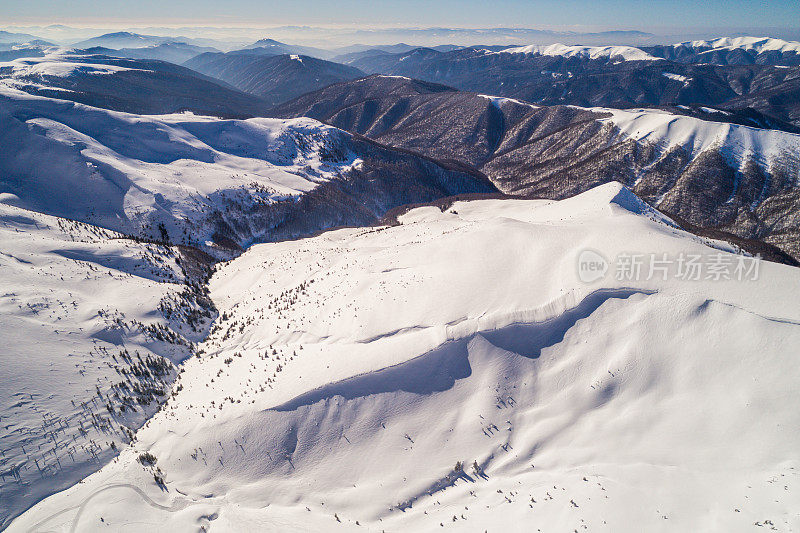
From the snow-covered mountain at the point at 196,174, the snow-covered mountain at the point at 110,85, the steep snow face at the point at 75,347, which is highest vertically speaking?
the snow-covered mountain at the point at 110,85

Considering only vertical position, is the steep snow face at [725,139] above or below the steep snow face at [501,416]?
above

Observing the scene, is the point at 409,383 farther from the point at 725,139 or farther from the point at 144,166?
the point at 725,139

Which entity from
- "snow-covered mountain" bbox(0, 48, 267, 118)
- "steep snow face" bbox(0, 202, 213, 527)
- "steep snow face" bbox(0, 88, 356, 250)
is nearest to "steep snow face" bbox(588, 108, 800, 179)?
"steep snow face" bbox(0, 88, 356, 250)

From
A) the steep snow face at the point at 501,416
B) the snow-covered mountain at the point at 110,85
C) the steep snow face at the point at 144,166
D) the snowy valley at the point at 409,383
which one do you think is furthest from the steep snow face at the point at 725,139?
the snow-covered mountain at the point at 110,85

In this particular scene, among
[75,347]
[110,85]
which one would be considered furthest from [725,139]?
[110,85]

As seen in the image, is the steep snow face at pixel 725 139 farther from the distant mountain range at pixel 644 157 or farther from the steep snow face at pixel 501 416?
the steep snow face at pixel 501 416

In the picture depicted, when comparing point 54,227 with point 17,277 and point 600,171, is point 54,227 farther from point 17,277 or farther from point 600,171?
point 600,171

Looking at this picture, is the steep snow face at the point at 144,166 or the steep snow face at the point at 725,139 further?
the steep snow face at the point at 725,139
